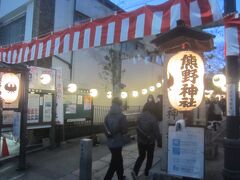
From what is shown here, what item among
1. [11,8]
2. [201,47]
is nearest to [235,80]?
[201,47]

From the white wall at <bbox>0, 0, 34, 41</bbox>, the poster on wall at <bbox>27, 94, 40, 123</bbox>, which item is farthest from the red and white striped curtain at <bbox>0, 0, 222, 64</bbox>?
the white wall at <bbox>0, 0, 34, 41</bbox>

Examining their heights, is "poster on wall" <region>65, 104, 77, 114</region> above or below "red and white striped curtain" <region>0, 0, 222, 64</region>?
below

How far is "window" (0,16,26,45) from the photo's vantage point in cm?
1889

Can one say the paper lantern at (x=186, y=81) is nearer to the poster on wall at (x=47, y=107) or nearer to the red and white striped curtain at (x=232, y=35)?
the red and white striped curtain at (x=232, y=35)

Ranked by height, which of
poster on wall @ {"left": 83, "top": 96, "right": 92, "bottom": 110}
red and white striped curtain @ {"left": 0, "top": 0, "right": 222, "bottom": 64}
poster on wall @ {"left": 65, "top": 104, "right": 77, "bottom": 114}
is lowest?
poster on wall @ {"left": 65, "top": 104, "right": 77, "bottom": 114}

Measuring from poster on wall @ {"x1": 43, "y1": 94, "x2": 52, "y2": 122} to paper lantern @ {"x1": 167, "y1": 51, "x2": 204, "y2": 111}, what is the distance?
6909 mm

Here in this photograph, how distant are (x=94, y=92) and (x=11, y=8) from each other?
28.5 feet

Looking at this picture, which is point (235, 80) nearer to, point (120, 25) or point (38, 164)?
point (120, 25)

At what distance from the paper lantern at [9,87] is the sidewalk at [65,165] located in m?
2.21

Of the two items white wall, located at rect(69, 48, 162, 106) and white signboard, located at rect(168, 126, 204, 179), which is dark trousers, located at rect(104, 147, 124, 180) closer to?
white signboard, located at rect(168, 126, 204, 179)

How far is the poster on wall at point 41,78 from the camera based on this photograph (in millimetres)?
11422

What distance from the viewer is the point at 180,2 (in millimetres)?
6984

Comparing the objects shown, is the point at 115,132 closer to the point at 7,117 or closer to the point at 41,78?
the point at 41,78

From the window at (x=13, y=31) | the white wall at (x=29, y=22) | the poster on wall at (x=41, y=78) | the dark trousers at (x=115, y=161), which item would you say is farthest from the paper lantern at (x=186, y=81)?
the window at (x=13, y=31)
